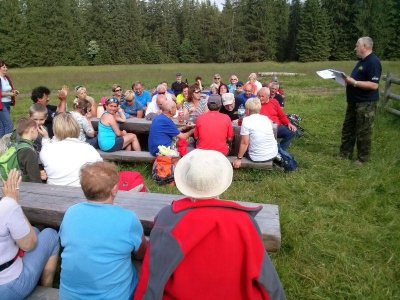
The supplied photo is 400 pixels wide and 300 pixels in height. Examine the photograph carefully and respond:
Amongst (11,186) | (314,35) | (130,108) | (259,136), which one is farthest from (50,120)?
(314,35)

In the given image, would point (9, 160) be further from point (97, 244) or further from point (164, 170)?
point (164, 170)

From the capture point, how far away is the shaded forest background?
1823 inches

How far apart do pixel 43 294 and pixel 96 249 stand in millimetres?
781

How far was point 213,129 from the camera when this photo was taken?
193 inches

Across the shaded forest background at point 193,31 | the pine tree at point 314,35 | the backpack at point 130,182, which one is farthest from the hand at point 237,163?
the pine tree at point 314,35

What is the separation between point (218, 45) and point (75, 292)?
181 feet

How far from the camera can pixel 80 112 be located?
18.4ft

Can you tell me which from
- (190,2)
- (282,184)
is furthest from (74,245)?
(190,2)

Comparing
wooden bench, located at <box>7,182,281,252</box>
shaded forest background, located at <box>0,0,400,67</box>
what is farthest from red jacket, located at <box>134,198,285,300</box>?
shaded forest background, located at <box>0,0,400,67</box>

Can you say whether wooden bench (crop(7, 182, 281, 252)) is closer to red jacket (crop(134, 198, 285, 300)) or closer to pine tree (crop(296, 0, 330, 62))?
red jacket (crop(134, 198, 285, 300))

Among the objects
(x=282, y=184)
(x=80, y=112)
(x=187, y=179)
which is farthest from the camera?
(x=80, y=112)

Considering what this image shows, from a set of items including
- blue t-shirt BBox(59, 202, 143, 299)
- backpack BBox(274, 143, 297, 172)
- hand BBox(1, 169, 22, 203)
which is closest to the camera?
blue t-shirt BBox(59, 202, 143, 299)

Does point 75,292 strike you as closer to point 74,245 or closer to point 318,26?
point 74,245

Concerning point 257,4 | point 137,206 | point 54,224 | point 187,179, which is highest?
point 257,4
